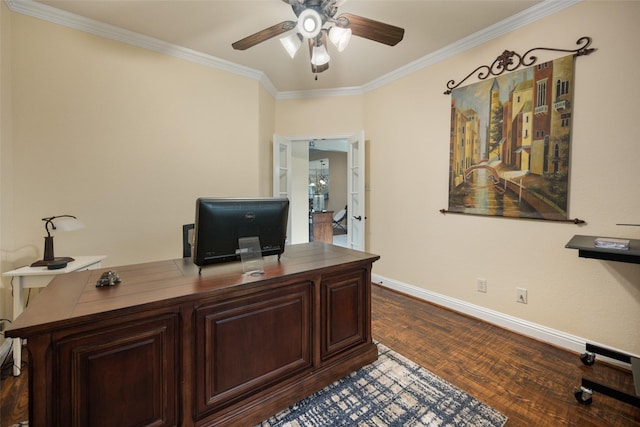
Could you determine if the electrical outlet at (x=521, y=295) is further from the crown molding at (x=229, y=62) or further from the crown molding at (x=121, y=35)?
the crown molding at (x=121, y=35)

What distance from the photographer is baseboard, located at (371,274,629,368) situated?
223 cm


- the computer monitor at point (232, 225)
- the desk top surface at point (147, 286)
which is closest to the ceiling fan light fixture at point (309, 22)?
the computer monitor at point (232, 225)

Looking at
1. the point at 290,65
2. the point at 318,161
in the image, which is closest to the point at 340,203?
the point at 318,161

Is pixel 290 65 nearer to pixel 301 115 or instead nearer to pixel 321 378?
pixel 301 115

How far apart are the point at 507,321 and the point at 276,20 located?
354cm

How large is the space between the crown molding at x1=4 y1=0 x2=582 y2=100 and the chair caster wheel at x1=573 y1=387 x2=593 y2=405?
278cm

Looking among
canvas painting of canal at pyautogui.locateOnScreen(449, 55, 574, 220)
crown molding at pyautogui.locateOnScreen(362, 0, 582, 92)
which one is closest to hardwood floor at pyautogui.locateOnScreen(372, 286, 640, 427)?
canvas painting of canal at pyautogui.locateOnScreen(449, 55, 574, 220)

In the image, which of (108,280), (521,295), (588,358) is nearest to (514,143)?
(521,295)

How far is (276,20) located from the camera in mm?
2521

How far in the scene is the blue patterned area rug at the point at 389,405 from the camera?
1.55 m

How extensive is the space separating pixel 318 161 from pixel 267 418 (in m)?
8.92

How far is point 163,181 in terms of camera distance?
301 cm

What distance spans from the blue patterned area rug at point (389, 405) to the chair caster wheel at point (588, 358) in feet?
3.33

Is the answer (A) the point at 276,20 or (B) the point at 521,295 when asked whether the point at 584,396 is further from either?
(A) the point at 276,20
